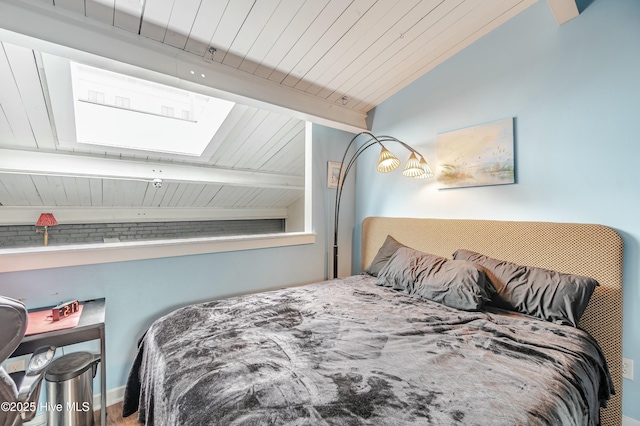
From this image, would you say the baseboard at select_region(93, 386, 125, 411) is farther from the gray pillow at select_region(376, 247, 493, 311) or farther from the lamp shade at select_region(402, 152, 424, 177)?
the lamp shade at select_region(402, 152, 424, 177)

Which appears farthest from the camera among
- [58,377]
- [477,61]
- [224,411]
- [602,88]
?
[477,61]

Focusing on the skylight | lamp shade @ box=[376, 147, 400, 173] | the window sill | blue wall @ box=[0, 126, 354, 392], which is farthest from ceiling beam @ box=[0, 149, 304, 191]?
lamp shade @ box=[376, 147, 400, 173]

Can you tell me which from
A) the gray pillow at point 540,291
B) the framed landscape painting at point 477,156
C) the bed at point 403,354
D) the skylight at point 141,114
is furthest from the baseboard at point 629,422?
the skylight at point 141,114

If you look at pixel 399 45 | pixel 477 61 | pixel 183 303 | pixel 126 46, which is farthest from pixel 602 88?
pixel 183 303

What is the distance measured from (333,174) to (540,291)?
6.78ft

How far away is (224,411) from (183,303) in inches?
56.7

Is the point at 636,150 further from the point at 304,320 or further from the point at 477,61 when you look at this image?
the point at 304,320

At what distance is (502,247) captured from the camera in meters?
2.03

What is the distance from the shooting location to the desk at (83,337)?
129 centimetres

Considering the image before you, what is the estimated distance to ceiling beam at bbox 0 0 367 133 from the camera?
53.4 inches

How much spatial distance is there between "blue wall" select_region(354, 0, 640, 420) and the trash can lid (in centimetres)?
269

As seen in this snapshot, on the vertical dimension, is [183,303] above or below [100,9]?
below

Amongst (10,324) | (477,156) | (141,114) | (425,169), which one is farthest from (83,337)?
(477,156)

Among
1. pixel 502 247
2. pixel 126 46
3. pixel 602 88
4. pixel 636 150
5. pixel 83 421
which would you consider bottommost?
pixel 83 421
